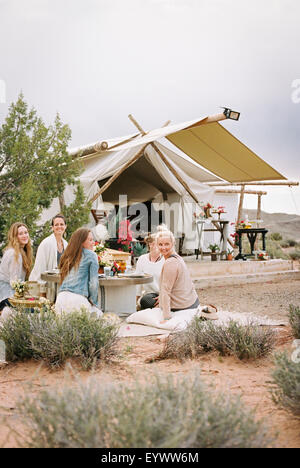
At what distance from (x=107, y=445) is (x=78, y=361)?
1.87 meters

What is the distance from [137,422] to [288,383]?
1125 millimetres

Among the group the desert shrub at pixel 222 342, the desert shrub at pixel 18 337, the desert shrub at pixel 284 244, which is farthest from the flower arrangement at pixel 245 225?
the desert shrub at pixel 284 244

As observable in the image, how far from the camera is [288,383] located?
2.62 m

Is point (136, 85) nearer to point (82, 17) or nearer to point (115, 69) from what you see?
point (115, 69)

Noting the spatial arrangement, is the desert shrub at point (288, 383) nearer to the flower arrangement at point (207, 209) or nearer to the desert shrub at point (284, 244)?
the flower arrangement at point (207, 209)

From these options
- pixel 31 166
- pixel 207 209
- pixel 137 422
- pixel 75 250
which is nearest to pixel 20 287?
pixel 75 250

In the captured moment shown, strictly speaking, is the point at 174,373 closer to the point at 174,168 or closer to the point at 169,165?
the point at 169,165

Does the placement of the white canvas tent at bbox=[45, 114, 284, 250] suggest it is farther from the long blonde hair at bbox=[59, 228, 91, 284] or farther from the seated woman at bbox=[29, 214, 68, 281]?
the long blonde hair at bbox=[59, 228, 91, 284]

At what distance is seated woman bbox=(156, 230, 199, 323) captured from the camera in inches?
209

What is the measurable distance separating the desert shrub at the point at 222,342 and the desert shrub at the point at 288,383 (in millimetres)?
1253

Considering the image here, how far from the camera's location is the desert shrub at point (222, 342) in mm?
4042

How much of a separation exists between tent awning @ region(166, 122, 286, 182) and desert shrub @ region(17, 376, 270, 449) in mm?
8559
